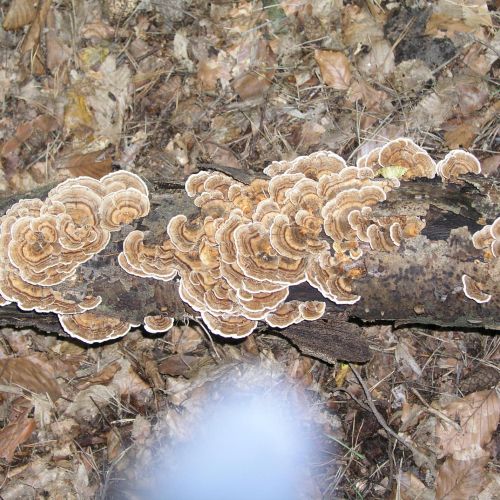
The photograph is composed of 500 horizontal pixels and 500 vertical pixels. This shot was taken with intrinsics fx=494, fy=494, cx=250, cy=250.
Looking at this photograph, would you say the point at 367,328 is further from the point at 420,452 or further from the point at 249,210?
the point at 249,210

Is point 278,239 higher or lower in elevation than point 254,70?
lower

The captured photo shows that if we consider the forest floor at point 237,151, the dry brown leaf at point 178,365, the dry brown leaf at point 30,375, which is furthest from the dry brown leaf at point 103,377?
the dry brown leaf at point 178,365

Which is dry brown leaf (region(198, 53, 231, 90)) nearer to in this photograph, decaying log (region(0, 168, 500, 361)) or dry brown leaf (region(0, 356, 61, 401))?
decaying log (region(0, 168, 500, 361))

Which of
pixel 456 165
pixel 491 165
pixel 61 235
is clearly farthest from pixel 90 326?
pixel 491 165

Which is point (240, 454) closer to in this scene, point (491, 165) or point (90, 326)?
point (90, 326)

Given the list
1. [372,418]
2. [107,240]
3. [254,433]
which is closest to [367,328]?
[372,418]

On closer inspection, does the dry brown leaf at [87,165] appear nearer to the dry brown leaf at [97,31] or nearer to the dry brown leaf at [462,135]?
the dry brown leaf at [97,31]
